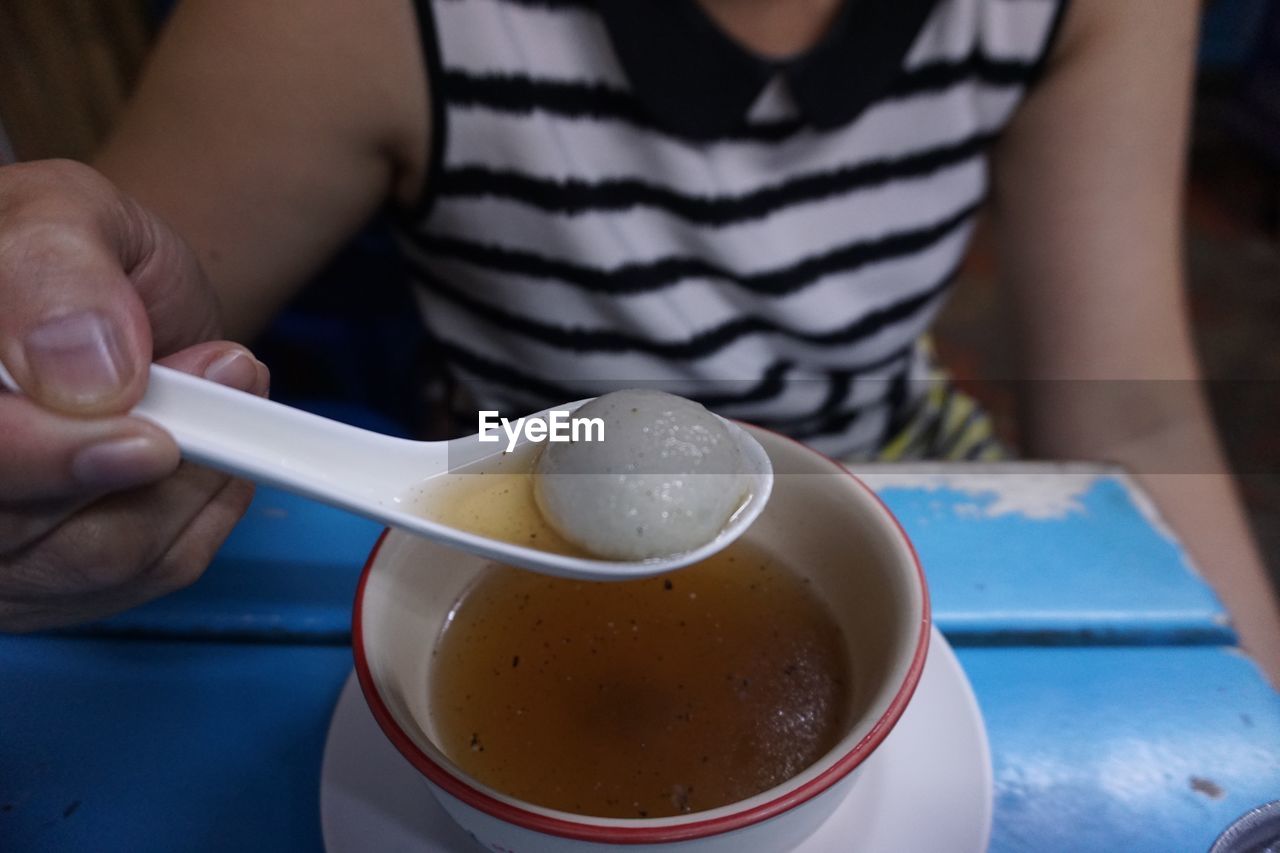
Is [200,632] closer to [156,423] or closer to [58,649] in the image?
[58,649]

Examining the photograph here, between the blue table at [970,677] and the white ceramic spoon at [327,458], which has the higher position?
the white ceramic spoon at [327,458]

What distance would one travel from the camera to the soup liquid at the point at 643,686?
20.3 inches

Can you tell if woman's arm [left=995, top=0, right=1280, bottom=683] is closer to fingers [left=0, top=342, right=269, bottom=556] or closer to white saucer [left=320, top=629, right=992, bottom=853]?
white saucer [left=320, top=629, right=992, bottom=853]

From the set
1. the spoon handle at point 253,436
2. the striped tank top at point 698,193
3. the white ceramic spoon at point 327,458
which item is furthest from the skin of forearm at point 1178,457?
the spoon handle at point 253,436

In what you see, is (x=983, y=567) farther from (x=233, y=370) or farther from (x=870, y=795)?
(x=233, y=370)

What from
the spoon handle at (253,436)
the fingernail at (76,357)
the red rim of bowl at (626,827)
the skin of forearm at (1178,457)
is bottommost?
the skin of forearm at (1178,457)

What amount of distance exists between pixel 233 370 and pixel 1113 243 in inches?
34.1

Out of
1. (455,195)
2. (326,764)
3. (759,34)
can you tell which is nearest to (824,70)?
(759,34)

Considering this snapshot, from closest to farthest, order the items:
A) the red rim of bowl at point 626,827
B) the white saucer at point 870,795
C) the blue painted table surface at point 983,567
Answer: the red rim of bowl at point 626,827 < the white saucer at point 870,795 < the blue painted table surface at point 983,567

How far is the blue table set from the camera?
55cm

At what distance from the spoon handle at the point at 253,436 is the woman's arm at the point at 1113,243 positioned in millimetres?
719

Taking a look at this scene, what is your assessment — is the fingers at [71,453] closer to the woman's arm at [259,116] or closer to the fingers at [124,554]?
the fingers at [124,554]

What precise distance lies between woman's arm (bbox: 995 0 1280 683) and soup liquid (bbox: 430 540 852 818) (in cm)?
46

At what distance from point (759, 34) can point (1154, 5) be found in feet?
1.35
